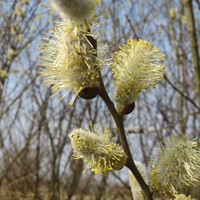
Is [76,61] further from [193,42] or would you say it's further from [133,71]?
[193,42]

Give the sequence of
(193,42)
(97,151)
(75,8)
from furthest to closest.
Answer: (193,42)
(97,151)
(75,8)

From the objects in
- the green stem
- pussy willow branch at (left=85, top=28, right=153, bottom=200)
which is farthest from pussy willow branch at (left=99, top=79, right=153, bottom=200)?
the green stem

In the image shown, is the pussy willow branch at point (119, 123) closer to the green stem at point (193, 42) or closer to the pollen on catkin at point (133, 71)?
the pollen on catkin at point (133, 71)

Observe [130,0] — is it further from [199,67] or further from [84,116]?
[199,67]

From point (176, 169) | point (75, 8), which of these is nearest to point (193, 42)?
point (176, 169)

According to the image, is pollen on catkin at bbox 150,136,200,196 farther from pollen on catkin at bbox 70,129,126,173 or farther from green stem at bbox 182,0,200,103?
green stem at bbox 182,0,200,103

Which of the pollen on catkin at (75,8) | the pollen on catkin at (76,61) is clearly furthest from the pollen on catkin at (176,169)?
the pollen on catkin at (75,8)
